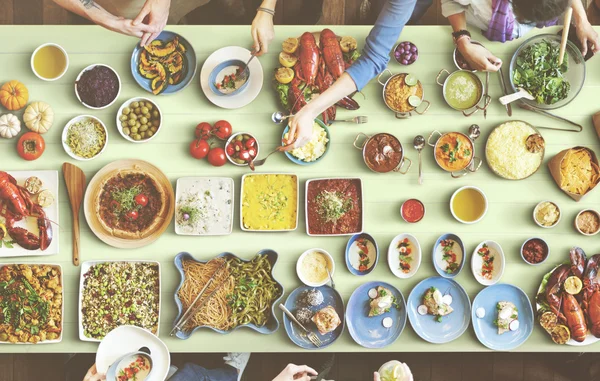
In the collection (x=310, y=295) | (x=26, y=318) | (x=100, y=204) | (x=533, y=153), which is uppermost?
(x=533, y=153)

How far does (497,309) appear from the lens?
9.82 feet

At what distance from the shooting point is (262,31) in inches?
110

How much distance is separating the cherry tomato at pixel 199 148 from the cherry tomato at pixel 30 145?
986 mm

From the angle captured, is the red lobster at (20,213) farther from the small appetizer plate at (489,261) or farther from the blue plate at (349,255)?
the small appetizer plate at (489,261)

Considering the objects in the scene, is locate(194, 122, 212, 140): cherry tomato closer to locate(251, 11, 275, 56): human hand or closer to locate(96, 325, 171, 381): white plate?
locate(251, 11, 275, 56): human hand

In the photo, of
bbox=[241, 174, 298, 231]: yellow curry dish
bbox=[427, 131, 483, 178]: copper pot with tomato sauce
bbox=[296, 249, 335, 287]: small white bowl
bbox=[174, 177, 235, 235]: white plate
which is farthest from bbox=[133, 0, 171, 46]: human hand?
bbox=[427, 131, 483, 178]: copper pot with tomato sauce

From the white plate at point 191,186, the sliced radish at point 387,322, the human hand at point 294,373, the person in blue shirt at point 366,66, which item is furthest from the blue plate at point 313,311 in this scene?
the person in blue shirt at point 366,66

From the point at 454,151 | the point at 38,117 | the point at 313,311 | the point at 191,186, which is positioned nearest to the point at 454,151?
the point at 454,151

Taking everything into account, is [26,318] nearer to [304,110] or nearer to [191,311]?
[191,311]

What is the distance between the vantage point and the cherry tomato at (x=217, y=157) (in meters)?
2.95

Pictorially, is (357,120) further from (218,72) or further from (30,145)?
(30,145)

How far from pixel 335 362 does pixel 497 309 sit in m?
1.47

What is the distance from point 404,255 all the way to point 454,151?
75 centimetres

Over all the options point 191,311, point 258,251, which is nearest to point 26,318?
point 191,311
